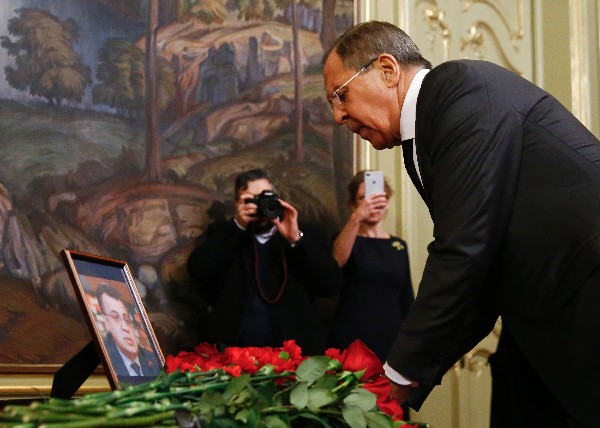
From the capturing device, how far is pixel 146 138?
4703 millimetres

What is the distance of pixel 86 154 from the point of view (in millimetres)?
4457

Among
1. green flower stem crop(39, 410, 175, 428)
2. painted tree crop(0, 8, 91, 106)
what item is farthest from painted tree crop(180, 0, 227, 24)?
green flower stem crop(39, 410, 175, 428)

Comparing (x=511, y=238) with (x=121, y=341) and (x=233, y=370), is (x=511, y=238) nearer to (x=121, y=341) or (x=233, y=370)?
(x=233, y=370)

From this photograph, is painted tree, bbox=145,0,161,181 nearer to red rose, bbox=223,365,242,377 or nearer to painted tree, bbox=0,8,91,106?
painted tree, bbox=0,8,91,106

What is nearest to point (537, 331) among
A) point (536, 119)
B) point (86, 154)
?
point (536, 119)

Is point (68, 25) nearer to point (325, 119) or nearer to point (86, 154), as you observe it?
point (86, 154)

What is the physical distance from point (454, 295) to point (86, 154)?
9.30 ft

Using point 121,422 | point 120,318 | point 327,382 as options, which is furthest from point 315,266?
point 121,422

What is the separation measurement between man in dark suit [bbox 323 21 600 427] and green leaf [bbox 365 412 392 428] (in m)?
0.29

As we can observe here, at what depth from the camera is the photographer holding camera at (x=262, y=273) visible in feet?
14.2

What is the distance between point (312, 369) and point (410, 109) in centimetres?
87

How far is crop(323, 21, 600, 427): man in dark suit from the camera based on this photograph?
2008mm

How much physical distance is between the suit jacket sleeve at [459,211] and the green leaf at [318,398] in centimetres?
34

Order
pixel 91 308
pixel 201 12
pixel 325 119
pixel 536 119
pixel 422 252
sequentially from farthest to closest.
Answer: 1. pixel 422 252
2. pixel 325 119
3. pixel 201 12
4. pixel 536 119
5. pixel 91 308
